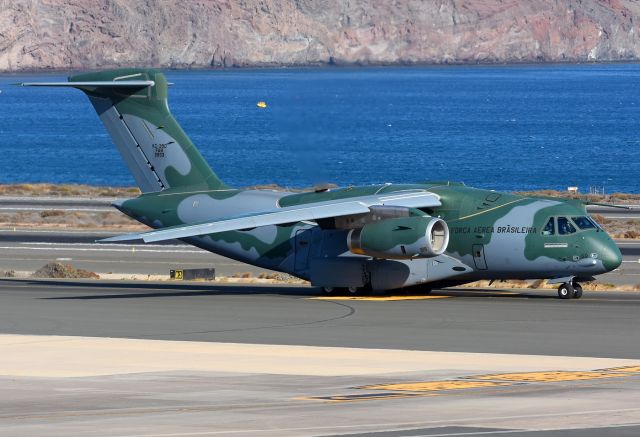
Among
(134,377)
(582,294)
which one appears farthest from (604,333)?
(134,377)

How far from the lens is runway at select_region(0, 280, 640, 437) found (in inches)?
739

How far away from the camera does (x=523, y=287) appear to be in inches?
1700

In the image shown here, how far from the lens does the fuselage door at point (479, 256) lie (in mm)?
37719

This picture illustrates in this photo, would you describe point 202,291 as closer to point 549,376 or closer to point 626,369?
point 626,369

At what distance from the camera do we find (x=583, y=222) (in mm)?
37625

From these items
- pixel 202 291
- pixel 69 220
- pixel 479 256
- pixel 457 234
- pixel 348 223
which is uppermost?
pixel 348 223

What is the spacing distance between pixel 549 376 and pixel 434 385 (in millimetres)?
2306

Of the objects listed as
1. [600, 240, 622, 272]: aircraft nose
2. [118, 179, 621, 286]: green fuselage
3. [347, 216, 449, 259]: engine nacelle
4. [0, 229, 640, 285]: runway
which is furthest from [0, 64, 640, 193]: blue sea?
[600, 240, 622, 272]: aircraft nose

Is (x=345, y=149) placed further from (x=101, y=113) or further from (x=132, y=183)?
(x=101, y=113)

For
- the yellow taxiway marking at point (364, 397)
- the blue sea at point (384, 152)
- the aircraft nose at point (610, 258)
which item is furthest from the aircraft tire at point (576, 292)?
the blue sea at point (384, 152)

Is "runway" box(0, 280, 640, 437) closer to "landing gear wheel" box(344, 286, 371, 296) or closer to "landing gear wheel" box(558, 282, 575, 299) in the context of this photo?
"landing gear wheel" box(558, 282, 575, 299)

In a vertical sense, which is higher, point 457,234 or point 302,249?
point 457,234

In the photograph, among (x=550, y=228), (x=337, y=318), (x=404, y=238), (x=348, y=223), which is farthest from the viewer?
(x=348, y=223)

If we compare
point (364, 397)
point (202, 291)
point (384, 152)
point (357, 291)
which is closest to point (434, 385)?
point (364, 397)
